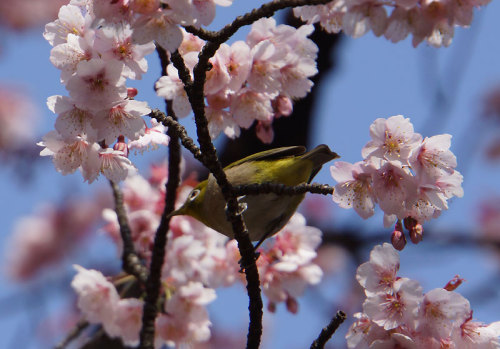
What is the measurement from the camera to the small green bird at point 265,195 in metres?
2.25

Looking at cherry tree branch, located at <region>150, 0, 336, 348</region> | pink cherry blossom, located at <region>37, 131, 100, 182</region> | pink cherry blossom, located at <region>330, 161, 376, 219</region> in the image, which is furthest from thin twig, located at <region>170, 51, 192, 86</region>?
pink cherry blossom, located at <region>330, 161, 376, 219</region>

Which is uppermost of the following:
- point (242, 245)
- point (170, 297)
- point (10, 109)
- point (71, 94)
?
point (10, 109)

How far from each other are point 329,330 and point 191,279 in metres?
1.20

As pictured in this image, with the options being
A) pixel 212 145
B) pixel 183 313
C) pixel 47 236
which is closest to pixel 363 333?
pixel 212 145

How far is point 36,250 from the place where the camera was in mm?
7586

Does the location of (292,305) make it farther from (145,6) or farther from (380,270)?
(145,6)

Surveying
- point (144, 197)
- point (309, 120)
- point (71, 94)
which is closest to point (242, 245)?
point (71, 94)

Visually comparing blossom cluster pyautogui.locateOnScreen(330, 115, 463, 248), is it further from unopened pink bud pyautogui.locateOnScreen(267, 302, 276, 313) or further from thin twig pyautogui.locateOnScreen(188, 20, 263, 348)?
unopened pink bud pyautogui.locateOnScreen(267, 302, 276, 313)

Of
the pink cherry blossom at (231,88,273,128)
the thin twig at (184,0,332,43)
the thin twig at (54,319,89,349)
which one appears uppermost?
the thin twig at (184,0,332,43)

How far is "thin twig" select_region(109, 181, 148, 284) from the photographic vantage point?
2758mm

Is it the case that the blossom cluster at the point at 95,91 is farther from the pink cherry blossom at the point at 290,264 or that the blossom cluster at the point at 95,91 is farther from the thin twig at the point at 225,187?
the pink cherry blossom at the point at 290,264

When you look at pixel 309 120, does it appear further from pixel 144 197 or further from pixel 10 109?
pixel 10 109

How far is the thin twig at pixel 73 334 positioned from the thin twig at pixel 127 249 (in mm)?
442

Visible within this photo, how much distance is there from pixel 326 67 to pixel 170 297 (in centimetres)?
259
